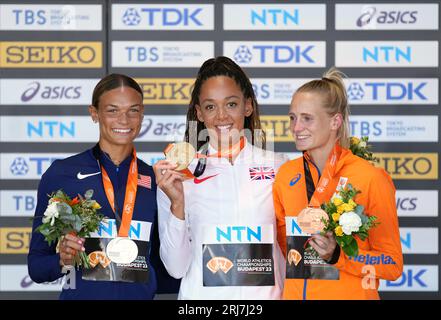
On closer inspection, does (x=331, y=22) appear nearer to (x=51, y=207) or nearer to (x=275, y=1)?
(x=275, y=1)

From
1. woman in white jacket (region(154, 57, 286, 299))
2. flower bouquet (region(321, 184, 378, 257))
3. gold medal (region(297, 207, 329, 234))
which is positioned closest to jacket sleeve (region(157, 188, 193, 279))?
woman in white jacket (region(154, 57, 286, 299))

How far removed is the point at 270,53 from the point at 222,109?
7.51 ft

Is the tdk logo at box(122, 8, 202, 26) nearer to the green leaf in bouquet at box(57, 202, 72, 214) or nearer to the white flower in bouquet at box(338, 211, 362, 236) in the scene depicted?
the green leaf in bouquet at box(57, 202, 72, 214)

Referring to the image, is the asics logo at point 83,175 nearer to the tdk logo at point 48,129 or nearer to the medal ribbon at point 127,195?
the medal ribbon at point 127,195

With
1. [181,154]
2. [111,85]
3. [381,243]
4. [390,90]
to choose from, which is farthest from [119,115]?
[390,90]

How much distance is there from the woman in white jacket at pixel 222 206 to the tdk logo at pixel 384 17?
7.68ft

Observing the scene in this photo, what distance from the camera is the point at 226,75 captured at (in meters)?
3.29

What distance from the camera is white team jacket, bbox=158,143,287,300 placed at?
3.02m

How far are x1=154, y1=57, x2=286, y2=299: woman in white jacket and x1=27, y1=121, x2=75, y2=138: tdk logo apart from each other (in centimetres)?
230

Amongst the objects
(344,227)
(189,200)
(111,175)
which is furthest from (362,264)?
(111,175)

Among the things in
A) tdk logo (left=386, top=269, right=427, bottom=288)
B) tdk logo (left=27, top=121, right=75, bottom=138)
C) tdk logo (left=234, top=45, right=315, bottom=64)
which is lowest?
tdk logo (left=386, top=269, right=427, bottom=288)

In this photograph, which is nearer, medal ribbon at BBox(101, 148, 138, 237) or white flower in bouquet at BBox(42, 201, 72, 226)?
white flower in bouquet at BBox(42, 201, 72, 226)

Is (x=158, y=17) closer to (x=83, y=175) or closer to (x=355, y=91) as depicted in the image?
(x=355, y=91)

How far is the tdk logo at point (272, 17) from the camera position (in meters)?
5.36
